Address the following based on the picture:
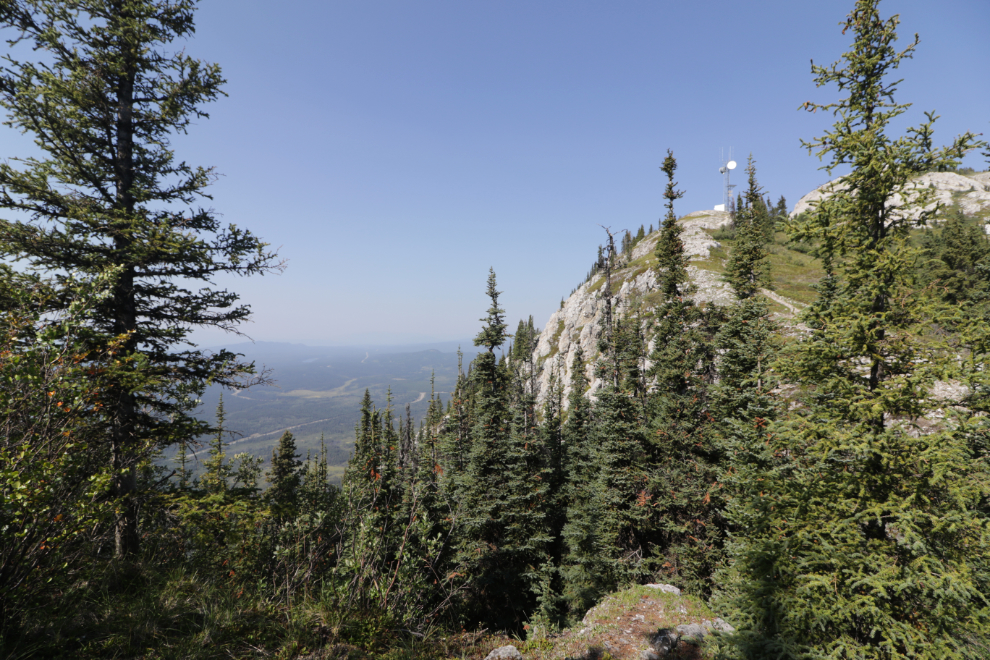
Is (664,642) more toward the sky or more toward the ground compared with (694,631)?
more toward the sky

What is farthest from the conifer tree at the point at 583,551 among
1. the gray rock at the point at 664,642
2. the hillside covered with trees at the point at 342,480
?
the hillside covered with trees at the point at 342,480

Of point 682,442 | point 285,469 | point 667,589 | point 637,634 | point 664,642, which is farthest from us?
point 285,469

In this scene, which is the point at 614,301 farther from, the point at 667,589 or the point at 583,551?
the point at 667,589

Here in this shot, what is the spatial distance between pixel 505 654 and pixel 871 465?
815 centimetres

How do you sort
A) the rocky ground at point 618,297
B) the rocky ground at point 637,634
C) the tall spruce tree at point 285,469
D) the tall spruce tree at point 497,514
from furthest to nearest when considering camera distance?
the rocky ground at point 618,297, the tall spruce tree at point 285,469, the tall spruce tree at point 497,514, the rocky ground at point 637,634

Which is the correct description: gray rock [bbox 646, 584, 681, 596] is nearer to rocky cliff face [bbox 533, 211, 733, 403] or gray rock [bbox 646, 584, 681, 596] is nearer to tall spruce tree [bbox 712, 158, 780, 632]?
tall spruce tree [bbox 712, 158, 780, 632]

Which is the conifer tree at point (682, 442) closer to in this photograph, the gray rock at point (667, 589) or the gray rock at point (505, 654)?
the gray rock at point (667, 589)

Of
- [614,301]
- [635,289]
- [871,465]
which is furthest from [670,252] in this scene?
[635,289]

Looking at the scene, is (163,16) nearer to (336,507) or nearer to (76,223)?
(76,223)

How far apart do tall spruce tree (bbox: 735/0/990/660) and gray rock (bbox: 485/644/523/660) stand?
15.4 ft

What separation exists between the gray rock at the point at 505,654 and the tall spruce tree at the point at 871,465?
185 inches

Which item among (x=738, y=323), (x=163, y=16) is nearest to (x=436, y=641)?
(x=163, y=16)

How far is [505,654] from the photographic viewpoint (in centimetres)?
700

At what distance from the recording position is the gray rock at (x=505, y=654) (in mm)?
6730
